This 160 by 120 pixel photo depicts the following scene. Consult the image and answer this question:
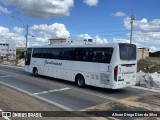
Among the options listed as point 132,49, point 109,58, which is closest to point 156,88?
point 132,49

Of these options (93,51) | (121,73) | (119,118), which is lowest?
(119,118)

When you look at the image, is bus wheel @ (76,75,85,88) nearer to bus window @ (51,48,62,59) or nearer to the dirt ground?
bus window @ (51,48,62,59)

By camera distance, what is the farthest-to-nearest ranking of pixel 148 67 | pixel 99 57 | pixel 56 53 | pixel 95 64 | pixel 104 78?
1. pixel 148 67
2. pixel 56 53
3. pixel 95 64
4. pixel 99 57
5. pixel 104 78

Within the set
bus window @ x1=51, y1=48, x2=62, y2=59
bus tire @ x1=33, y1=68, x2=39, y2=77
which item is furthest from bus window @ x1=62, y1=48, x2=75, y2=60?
bus tire @ x1=33, y1=68, x2=39, y2=77

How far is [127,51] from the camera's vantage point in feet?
49.8

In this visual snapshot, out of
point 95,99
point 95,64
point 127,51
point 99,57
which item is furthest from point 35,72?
point 95,99

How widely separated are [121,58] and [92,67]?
6.86 ft

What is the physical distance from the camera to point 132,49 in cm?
1558

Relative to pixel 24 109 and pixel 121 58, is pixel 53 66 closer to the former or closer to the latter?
pixel 121 58

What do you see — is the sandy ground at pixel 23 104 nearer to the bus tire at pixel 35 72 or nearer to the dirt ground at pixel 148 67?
the bus tire at pixel 35 72

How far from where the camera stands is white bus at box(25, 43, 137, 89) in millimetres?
14578

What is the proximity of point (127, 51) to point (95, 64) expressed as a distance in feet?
6.70

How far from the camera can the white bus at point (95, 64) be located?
1458cm

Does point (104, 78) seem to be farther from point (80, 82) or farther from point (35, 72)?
point (35, 72)
